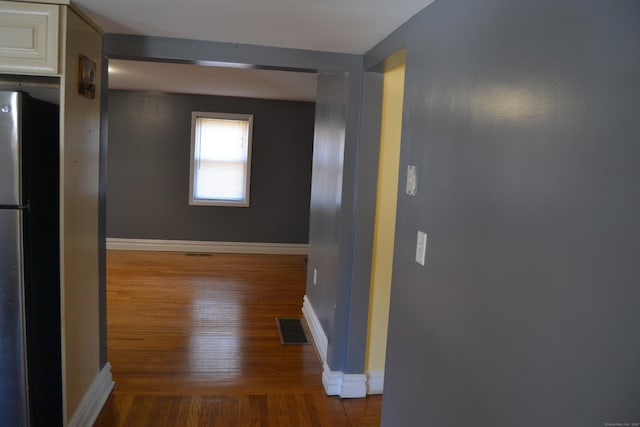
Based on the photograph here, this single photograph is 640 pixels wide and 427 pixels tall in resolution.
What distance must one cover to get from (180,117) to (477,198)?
232 inches

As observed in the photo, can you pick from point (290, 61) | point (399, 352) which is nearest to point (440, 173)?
point (399, 352)

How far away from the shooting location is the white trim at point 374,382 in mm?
3035

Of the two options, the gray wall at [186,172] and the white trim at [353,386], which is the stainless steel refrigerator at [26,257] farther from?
the gray wall at [186,172]

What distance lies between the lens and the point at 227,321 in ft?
13.8

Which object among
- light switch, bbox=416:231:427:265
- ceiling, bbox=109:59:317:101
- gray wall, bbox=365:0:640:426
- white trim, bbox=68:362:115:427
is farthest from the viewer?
ceiling, bbox=109:59:317:101

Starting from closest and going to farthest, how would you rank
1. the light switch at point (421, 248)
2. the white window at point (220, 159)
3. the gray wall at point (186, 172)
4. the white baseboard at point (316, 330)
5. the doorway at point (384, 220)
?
the light switch at point (421, 248), the doorway at point (384, 220), the white baseboard at point (316, 330), the gray wall at point (186, 172), the white window at point (220, 159)

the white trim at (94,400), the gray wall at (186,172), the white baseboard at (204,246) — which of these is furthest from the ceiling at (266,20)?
the white baseboard at (204,246)

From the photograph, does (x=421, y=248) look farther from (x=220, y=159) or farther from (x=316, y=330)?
(x=220, y=159)

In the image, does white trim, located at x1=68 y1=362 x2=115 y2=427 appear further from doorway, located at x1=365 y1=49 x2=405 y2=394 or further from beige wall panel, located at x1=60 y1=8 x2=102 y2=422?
doorway, located at x1=365 y1=49 x2=405 y2=394

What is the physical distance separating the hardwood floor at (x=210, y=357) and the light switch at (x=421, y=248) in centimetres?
131

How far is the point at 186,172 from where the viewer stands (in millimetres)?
6785

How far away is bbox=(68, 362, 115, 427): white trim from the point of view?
239 centimetres

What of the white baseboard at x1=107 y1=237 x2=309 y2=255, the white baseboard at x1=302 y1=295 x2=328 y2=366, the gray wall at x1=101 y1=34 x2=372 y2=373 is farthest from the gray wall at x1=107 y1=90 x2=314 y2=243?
the gray wall at x1=101 y1=34 x2=372 y2=373

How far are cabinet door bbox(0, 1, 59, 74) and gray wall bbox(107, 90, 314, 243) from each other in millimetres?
4664
